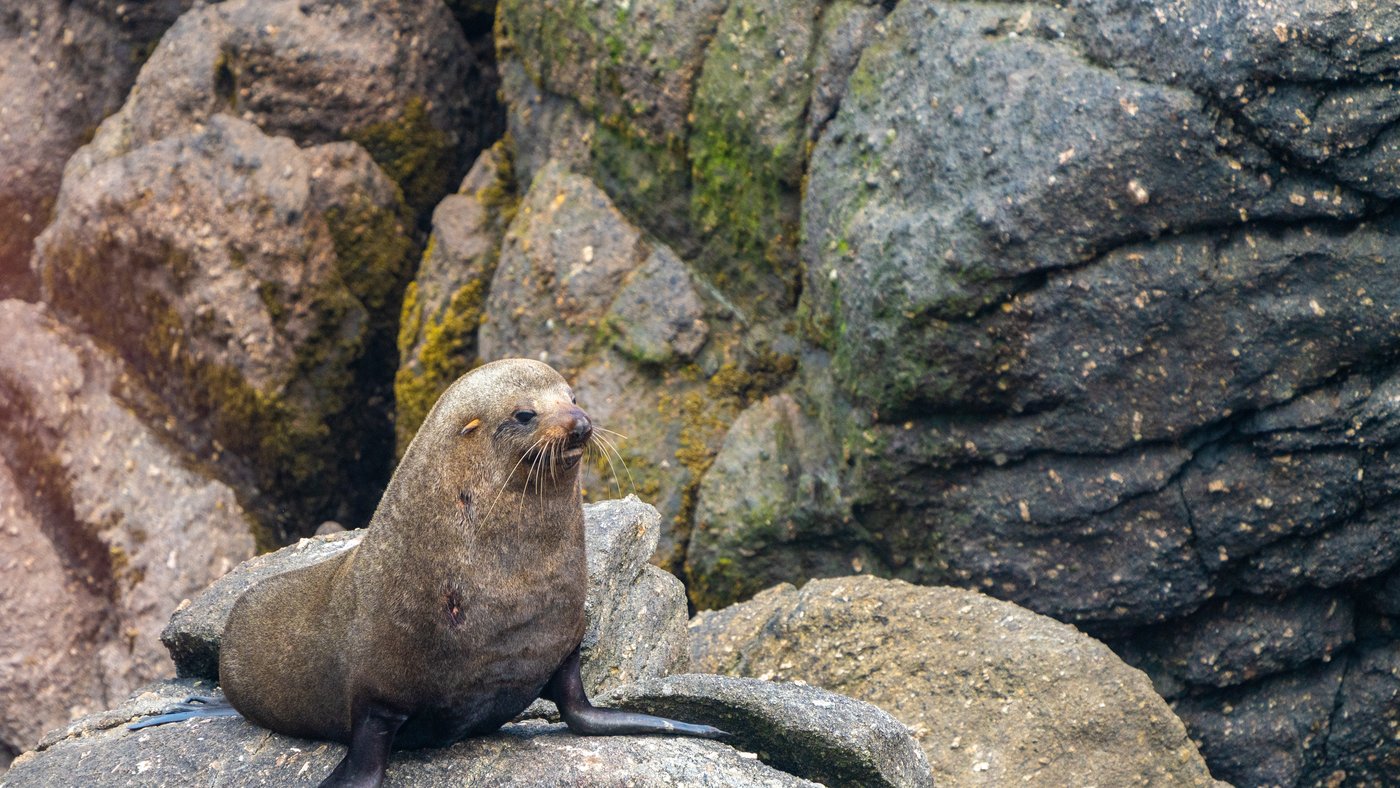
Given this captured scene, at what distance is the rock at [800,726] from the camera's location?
4.70 metres

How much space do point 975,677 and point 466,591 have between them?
276 cm

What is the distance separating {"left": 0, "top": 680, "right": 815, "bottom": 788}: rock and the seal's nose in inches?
Result: 38.9

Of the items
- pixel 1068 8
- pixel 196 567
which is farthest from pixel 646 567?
pixel 196 567

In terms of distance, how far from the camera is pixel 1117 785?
6020mm

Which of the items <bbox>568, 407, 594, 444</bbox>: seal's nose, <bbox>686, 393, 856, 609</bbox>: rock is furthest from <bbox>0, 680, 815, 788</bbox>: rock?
<bbox>686, 393, 856, 609</bbox>: rock

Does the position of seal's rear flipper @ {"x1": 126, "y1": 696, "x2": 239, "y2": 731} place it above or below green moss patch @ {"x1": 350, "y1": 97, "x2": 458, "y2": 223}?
below

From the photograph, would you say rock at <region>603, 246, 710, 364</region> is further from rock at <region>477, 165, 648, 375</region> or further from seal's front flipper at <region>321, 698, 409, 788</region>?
seal's front flipper at <region>321, 698, 409, 788</region>

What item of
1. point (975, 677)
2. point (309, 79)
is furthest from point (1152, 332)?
point (309, 79)

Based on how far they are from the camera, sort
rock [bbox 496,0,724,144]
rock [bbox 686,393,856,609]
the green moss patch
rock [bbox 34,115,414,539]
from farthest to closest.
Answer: the green moss patch → rock [bbox 34,115,414,539] → rock [bbox 496,0,724,144] → rock [bbox 686,393,856,609]

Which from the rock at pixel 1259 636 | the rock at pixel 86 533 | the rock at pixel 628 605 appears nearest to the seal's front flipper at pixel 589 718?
the rock at pixel 628 605

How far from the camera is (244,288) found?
9.31m

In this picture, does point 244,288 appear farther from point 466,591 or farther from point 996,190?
point 466,591

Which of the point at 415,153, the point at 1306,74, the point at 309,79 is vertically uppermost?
the point at 1306,74

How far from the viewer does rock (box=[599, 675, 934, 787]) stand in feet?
15.4
